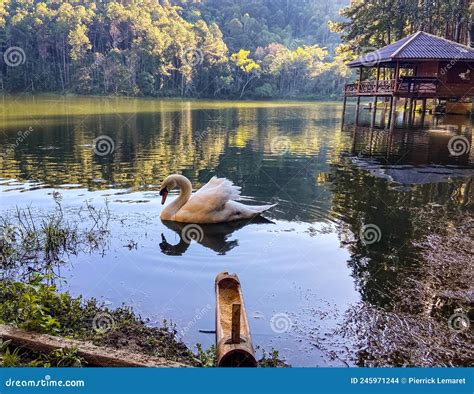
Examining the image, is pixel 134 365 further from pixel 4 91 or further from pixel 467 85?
pixel 4 91

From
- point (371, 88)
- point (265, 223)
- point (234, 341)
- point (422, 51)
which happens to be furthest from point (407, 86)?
point (234, 341)

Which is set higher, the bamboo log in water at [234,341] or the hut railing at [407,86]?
the hut railing at [407,86]

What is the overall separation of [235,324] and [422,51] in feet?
95.4

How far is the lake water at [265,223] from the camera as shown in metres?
5.96

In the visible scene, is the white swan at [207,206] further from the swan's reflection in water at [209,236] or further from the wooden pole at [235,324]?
the wooden pole at [235,324]

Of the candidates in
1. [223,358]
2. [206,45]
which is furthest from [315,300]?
[206,45]

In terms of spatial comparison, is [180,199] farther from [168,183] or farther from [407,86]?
[407,86]

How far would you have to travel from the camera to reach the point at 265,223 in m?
9.50

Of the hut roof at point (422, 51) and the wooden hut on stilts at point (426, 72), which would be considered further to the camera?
the wooden hut on stilts at point (426, 72)

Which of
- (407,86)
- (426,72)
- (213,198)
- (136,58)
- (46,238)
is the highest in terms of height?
(136,58)

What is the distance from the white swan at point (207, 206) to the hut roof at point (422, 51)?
2263cm

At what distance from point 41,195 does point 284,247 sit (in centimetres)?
616

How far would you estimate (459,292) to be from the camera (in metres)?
6.23

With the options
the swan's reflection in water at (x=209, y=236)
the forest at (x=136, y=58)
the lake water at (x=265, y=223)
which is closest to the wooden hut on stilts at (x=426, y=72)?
the lake water at (x=265, y=223)
